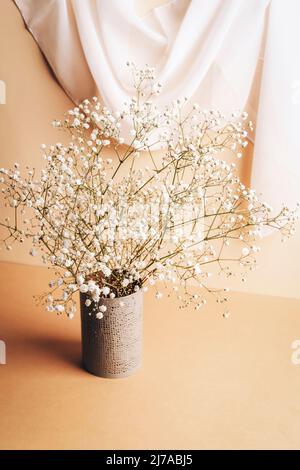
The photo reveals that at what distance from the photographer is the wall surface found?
6.87ft

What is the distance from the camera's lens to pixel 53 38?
2088 mm

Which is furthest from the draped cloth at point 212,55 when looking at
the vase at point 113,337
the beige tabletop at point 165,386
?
the vase at point 113,337

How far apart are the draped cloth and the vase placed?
73 cm

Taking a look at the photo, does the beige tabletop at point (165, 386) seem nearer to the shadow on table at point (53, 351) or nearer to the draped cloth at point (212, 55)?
the shadow on table at point (53, 351)

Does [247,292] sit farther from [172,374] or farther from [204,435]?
[204,435]

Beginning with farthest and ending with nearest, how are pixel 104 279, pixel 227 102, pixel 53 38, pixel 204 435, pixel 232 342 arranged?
pixel 53 38 → pixel 227 102 → pixel 232 342 → pixel 104 279 → pixel 204 435

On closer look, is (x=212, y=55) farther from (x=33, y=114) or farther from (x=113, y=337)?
(x=113, y=337)

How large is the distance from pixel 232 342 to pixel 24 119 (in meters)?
1.24

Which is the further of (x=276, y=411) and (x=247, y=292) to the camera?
(x=247, y=292)

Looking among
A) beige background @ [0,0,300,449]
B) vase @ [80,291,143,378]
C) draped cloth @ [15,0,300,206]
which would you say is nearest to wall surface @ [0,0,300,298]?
beige background @ [0,0,300,449]

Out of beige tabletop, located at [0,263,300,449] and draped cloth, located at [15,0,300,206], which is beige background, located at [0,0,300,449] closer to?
beige tabletop, located at [0,263,300,449]

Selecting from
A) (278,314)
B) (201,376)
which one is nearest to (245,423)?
(201,376)

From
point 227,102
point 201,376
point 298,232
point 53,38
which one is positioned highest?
point 53,38

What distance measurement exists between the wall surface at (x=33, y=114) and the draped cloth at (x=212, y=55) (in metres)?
0.13
